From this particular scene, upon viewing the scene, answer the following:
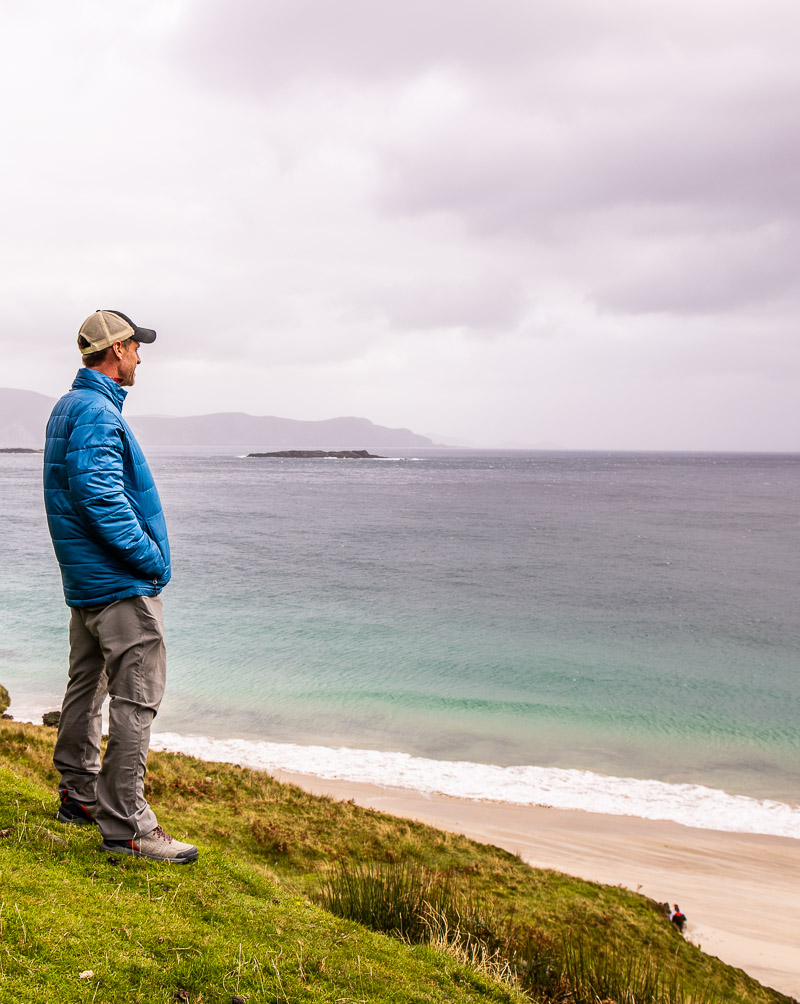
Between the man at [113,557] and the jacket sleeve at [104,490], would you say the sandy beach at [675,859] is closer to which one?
the man at [113,557]

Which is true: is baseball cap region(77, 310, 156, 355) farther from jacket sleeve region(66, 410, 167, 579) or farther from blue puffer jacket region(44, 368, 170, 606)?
jacket sleeve region(66, 410, 167, 579)

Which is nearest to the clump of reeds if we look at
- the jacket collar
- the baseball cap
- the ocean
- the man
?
the man

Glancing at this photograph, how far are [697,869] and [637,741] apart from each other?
6813 mm

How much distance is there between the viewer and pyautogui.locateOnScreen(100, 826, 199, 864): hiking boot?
13.5 feet

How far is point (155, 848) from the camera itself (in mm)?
4234

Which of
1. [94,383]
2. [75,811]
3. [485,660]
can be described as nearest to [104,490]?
[94,383]

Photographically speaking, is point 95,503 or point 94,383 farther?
point 94,383

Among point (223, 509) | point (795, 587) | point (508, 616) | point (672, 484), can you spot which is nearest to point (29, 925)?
point (508, 616)

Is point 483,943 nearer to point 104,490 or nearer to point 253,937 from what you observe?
point 253,937

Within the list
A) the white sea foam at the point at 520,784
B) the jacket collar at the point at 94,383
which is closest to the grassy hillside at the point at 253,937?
the jacket collar at the point at 94,383

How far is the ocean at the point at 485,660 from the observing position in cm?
1823

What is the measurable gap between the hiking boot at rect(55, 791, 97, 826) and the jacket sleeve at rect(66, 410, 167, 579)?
190 cm

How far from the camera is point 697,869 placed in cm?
1362

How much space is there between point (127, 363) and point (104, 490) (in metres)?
0.99
